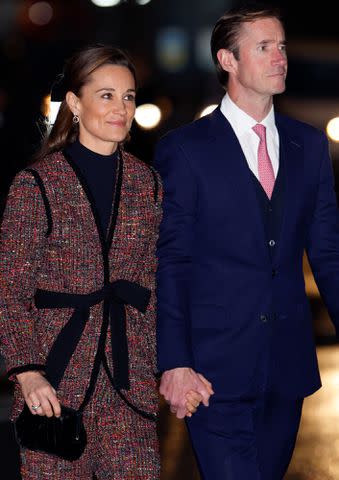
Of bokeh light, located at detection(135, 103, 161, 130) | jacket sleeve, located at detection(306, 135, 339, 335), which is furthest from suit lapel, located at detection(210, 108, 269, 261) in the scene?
bokeh light, located at detection(135, 103, 161, 130)

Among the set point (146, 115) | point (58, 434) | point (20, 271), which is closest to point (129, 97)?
point (20, 271)

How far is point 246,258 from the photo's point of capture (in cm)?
560

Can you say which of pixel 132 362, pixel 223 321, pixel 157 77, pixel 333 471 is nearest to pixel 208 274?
pixel 223 321

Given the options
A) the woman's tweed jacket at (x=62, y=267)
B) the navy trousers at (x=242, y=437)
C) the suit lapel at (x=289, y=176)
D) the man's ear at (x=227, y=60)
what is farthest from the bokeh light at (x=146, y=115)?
the woman's tweed jacket at (x=62, y=267)

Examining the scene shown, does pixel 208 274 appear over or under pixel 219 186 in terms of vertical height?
under

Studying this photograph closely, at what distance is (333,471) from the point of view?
8016 millimetres

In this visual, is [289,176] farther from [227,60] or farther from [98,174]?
[98,174]

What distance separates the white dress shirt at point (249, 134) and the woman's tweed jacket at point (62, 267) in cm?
75

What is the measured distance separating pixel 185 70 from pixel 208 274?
72358mm

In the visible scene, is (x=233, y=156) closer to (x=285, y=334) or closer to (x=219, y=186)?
(x=219, y=186)

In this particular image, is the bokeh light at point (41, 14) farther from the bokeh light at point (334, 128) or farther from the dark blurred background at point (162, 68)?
the bokeh light at point (334, 128)

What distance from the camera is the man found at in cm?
554

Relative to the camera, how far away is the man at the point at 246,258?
18.2 feet

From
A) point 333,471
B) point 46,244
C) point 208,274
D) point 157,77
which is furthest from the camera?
point 157,77
